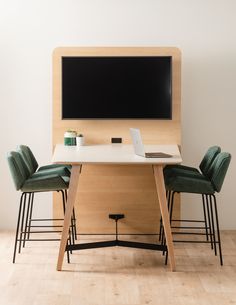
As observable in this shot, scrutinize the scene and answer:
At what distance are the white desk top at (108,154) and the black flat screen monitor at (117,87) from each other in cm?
32

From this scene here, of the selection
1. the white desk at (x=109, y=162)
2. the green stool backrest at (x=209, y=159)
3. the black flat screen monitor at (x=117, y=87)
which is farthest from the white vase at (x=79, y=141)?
the green stool backrest at (x=209, y=159)

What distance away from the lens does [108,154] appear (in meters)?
5.28

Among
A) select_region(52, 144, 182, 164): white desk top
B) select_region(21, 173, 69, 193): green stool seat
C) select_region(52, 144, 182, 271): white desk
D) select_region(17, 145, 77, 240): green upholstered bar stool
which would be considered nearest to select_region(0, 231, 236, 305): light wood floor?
select_region(52, 144, 182, 271): white desk

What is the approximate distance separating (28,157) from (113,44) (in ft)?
4.54

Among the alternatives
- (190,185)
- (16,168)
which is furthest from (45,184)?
(190,185)

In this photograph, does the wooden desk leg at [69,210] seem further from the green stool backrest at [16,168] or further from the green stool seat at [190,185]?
the green stool seat at [190,185]

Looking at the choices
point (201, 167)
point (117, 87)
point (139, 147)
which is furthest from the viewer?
point (117, 87)

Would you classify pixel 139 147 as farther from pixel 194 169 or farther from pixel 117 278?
pixel 117 278

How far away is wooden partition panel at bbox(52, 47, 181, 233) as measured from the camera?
19.4 feet

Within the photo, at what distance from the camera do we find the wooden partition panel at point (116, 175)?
232 inches

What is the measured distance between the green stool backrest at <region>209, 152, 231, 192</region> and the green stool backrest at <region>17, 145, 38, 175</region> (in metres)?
1.61

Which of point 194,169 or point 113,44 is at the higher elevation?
point 113,44

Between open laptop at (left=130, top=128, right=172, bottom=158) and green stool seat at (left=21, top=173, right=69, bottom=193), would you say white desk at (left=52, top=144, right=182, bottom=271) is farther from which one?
green stool seat at (left=21, top=173, right=69, bottom=193)

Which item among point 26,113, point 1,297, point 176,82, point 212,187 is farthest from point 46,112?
point 1,297
